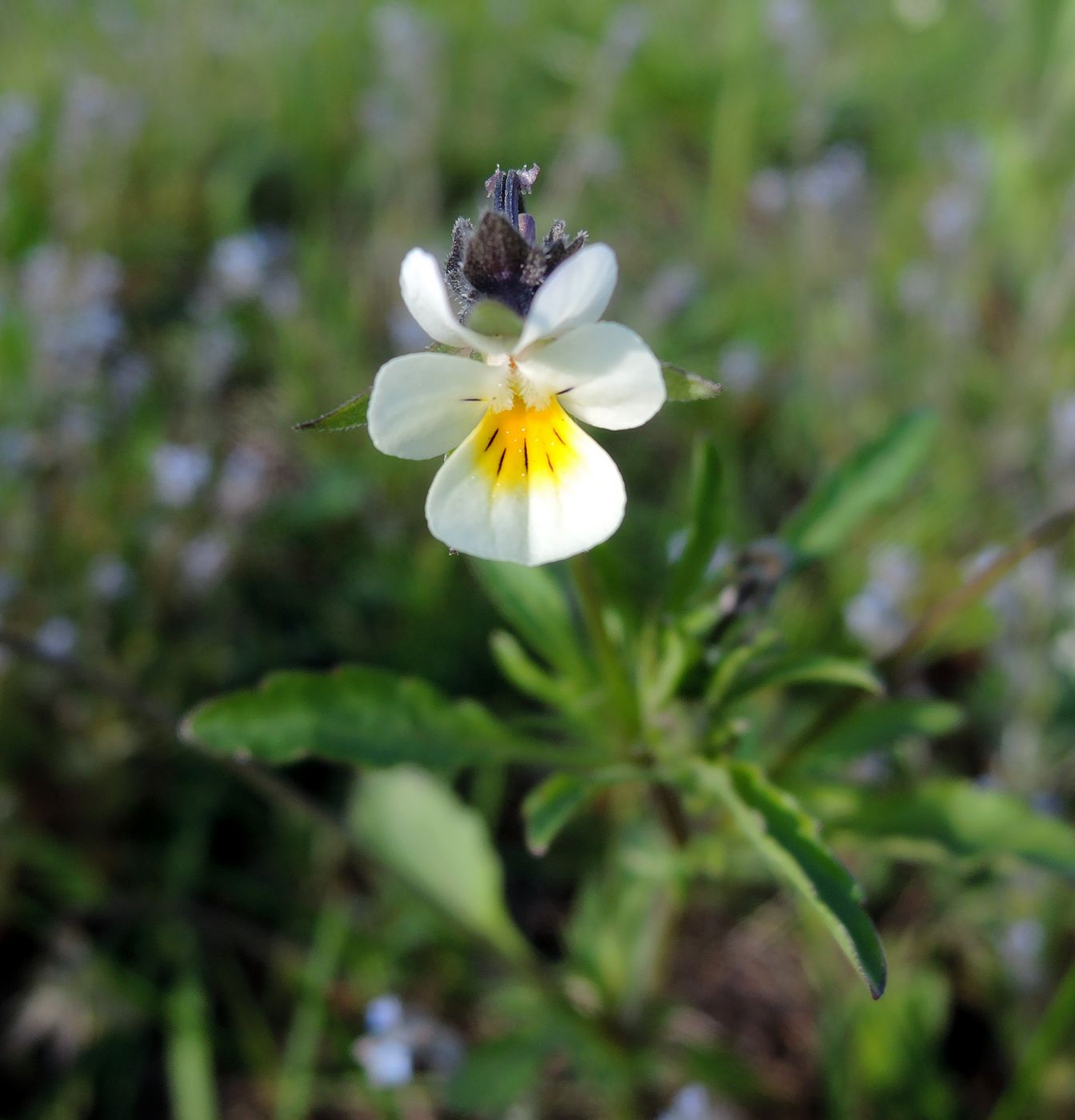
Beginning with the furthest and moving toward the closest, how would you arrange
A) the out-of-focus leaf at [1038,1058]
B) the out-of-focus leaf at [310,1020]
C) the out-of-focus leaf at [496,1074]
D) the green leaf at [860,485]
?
1. the out-of-focus leaf at [310,1020]
2. the out-of-focus leaf at [496,1074]
3. the out-of-focus leaf at [1038,1058]
4. the green leaf at [860,485]

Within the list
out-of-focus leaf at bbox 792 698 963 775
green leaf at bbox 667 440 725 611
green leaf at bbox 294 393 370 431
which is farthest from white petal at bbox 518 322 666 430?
out-of-focus leaf at bbox 792 698 963 775

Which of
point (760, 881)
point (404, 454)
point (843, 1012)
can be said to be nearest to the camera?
point (404, 454)

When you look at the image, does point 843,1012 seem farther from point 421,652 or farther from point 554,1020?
point 421,652

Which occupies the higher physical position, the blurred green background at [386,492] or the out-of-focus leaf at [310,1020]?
the blurred green background at [386,492]

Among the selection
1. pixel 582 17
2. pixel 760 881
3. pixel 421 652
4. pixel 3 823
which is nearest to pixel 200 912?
pixel 3 823

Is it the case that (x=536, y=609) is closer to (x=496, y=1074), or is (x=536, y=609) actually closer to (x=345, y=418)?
(x=345, y=418)

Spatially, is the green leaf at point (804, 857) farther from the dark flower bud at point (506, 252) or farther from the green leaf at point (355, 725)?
the dark flower bud at point (506, 252)

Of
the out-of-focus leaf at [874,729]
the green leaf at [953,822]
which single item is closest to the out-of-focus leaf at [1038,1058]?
the green leaf at [953,822]

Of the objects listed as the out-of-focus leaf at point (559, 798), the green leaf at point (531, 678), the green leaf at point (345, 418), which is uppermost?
the green leaf at point (345, 418)
